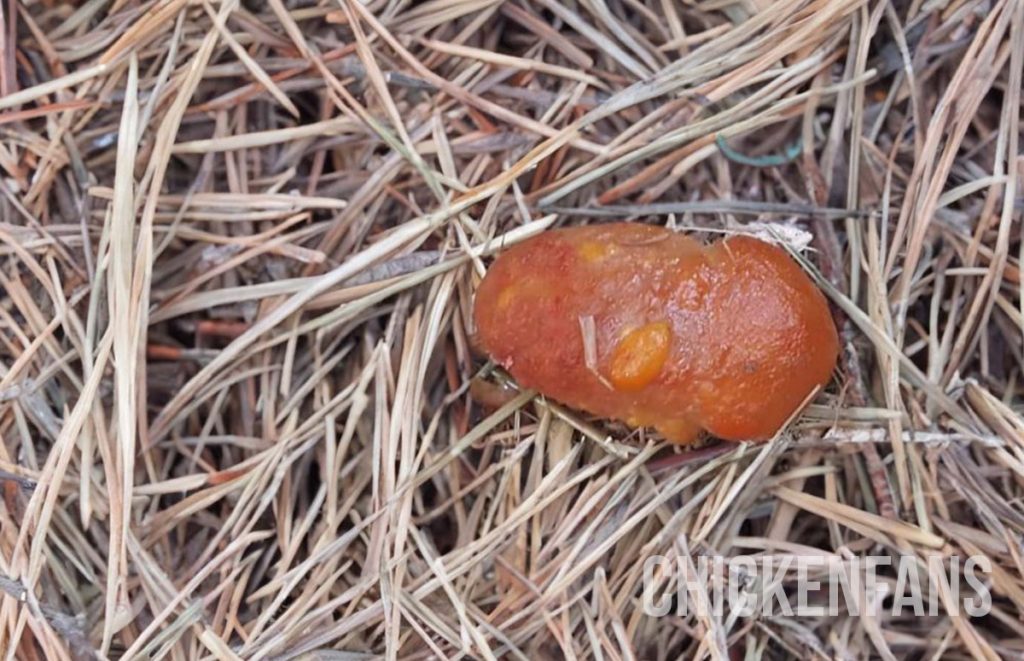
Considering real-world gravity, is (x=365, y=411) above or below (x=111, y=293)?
below

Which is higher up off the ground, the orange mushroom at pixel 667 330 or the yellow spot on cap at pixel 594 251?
the yellow spot on cap at pixel 594 251

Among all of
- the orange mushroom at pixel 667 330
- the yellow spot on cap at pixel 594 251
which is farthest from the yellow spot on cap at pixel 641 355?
the yellow spot on cap at pixel 594 251

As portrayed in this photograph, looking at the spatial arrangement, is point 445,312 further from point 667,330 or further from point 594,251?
point 667,330

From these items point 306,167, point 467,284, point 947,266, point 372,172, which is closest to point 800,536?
point 947,266

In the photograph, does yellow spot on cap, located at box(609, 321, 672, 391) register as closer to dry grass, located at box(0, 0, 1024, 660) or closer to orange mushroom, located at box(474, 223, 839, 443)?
orange mushroom, located at box(474, 223, 839, 443)

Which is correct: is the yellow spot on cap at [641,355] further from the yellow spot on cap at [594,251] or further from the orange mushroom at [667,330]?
the yellow spot on cap at [594,251]

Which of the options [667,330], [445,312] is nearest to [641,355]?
[667,330]

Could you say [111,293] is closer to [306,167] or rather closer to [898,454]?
[306,167]

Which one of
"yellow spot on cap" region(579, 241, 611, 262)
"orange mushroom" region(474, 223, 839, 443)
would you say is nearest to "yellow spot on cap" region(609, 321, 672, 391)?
"orange mushroom" region(474, 223, 839, 443)
